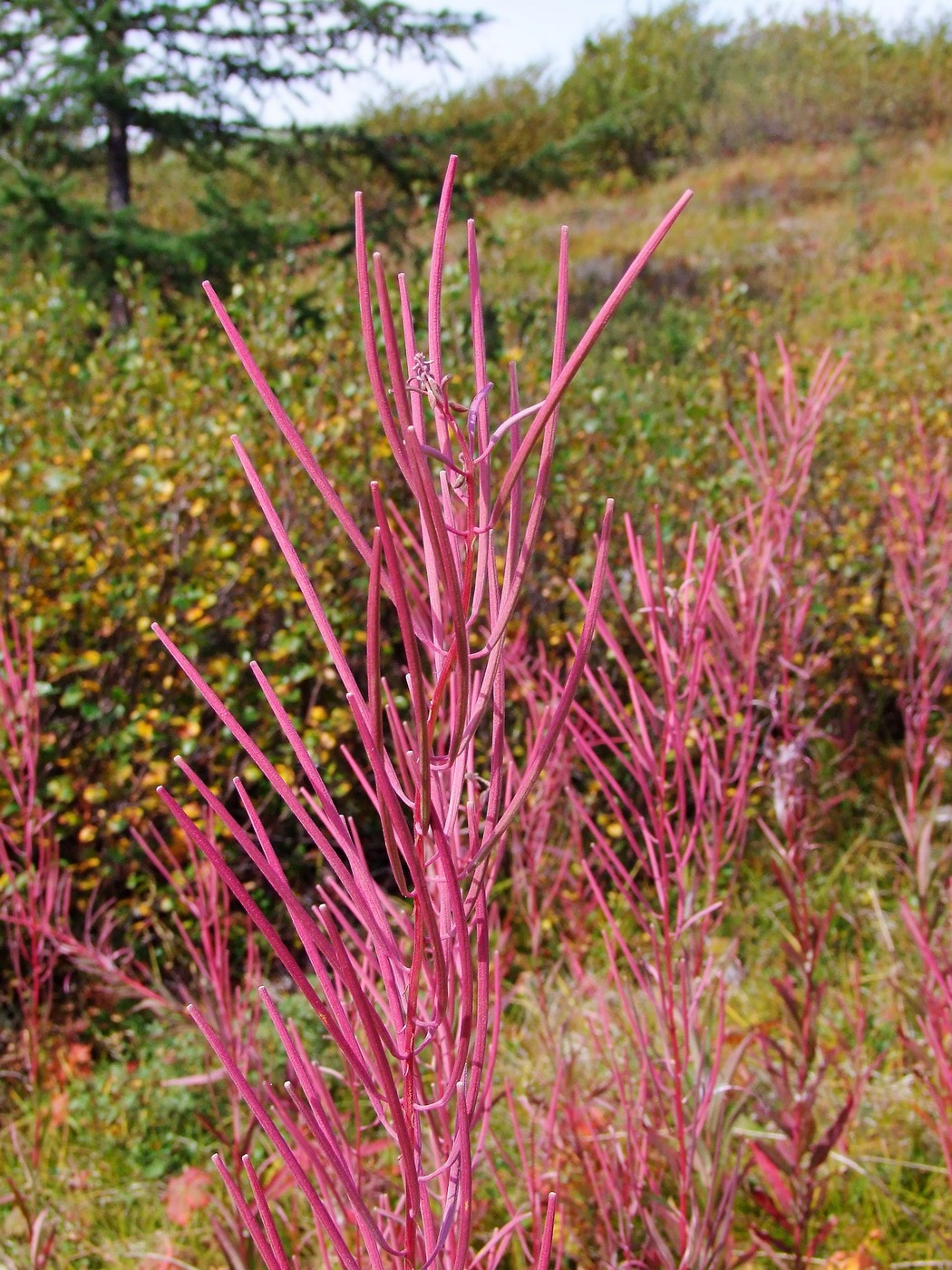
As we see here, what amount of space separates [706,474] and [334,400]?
1.32 meters

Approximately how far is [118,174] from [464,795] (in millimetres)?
7086

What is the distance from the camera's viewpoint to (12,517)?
2490 mm

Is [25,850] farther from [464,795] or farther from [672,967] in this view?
[672,967]

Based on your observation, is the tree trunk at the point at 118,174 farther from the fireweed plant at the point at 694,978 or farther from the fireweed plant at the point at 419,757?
the fireweed plant at the point at 419,757

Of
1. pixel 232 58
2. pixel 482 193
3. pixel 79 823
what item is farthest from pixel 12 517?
pixel 482 193

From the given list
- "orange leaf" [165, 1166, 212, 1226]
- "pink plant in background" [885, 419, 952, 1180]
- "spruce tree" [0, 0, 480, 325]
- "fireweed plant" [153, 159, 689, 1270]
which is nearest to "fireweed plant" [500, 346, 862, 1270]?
"pink plant in background" [885, 419, 952, 1180]

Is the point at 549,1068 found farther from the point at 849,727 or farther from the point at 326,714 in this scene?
the point at 849,727

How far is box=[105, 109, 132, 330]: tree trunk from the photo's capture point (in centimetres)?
666

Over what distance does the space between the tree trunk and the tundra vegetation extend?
113 inches

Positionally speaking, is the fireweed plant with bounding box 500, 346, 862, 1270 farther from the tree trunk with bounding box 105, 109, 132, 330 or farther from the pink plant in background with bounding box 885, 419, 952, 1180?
the tree trunk with bounding box 105, 109, 132, 330

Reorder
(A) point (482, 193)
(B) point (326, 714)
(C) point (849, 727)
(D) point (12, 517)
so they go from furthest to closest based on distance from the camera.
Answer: (A) point (482, 193)
(C) point (849, 727)
(B) point (326, 714)
(D) point (12, 517)

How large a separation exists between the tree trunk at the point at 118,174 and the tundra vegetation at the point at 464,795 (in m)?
2.88

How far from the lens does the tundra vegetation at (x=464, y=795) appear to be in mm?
541

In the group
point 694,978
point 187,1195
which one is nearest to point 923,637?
point 694,978
